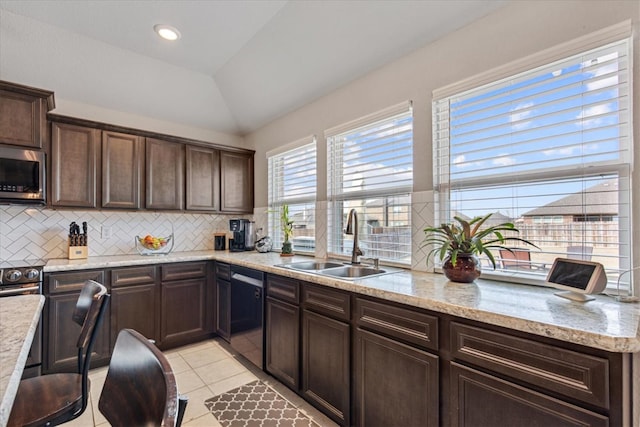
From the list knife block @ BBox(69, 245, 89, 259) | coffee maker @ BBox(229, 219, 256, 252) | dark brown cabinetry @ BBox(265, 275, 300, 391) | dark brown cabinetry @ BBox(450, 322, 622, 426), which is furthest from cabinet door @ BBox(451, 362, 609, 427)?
knife block @ BBox(69, 245, 89, 259)

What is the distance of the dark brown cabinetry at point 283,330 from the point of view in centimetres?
219

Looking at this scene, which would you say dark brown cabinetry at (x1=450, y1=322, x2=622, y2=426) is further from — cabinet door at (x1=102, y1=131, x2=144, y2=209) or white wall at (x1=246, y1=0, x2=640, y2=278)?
cabinet door at (x1=102, y1=131, x2=144, y2=209)

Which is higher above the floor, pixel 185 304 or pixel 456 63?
pixel 456 63

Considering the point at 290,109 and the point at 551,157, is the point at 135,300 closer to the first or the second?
the point at 290,109

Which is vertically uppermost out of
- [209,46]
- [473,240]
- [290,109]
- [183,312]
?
[209,46]

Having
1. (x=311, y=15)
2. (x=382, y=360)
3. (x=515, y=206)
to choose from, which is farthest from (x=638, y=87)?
(x=311, y=15)

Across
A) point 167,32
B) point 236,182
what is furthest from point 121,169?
point 167,32

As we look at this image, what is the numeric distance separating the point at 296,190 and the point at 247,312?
4.66 ft

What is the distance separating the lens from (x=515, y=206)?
1826 millimetres

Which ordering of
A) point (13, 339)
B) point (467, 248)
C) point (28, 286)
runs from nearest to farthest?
point (13, 339) < point (467, 248) < point (28, 286)

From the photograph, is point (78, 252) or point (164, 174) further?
point (164, 174)

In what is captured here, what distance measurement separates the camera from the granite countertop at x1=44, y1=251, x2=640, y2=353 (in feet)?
3.28

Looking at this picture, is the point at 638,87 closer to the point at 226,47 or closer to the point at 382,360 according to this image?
the point at 382,360

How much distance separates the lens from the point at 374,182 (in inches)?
104
